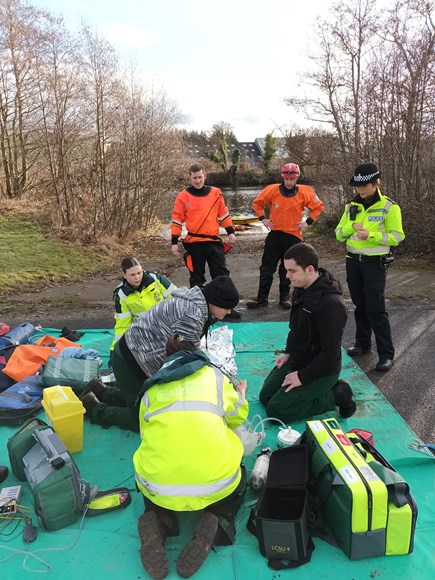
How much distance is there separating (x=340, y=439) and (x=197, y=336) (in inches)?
43.7

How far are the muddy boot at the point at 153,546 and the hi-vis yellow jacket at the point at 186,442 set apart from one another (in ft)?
0.34

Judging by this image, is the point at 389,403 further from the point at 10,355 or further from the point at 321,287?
the point at 10,355

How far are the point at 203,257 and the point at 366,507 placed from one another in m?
4.23

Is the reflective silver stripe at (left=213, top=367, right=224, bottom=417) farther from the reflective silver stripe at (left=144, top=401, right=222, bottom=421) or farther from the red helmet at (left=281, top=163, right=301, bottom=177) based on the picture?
the red helmet at (left=281, top=163, right=301, bottom=177)

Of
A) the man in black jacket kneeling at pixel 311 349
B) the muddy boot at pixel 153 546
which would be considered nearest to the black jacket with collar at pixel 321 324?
the man in black jacket kneeling at pixel 311 349

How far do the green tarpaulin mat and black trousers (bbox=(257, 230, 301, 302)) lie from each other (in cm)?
307

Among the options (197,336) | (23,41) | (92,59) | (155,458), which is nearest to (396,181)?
(92,59)

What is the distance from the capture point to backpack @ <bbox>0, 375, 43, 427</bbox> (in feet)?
11.2

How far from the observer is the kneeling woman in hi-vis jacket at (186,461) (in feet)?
6.83

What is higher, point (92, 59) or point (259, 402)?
point (92, 59)

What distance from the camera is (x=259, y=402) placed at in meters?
3.71

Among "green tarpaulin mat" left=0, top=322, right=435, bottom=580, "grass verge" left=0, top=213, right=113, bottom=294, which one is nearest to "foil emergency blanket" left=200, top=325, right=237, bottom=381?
"green tarpaulin mat" left=0, top=322, right=435, bottom=580

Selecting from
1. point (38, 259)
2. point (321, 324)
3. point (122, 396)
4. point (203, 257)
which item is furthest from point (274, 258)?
point (38, 259)

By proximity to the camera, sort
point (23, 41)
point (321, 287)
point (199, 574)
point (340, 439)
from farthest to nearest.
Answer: point (23, 41)
point (321, 287)
point (340, 439)
point (199, 574)
